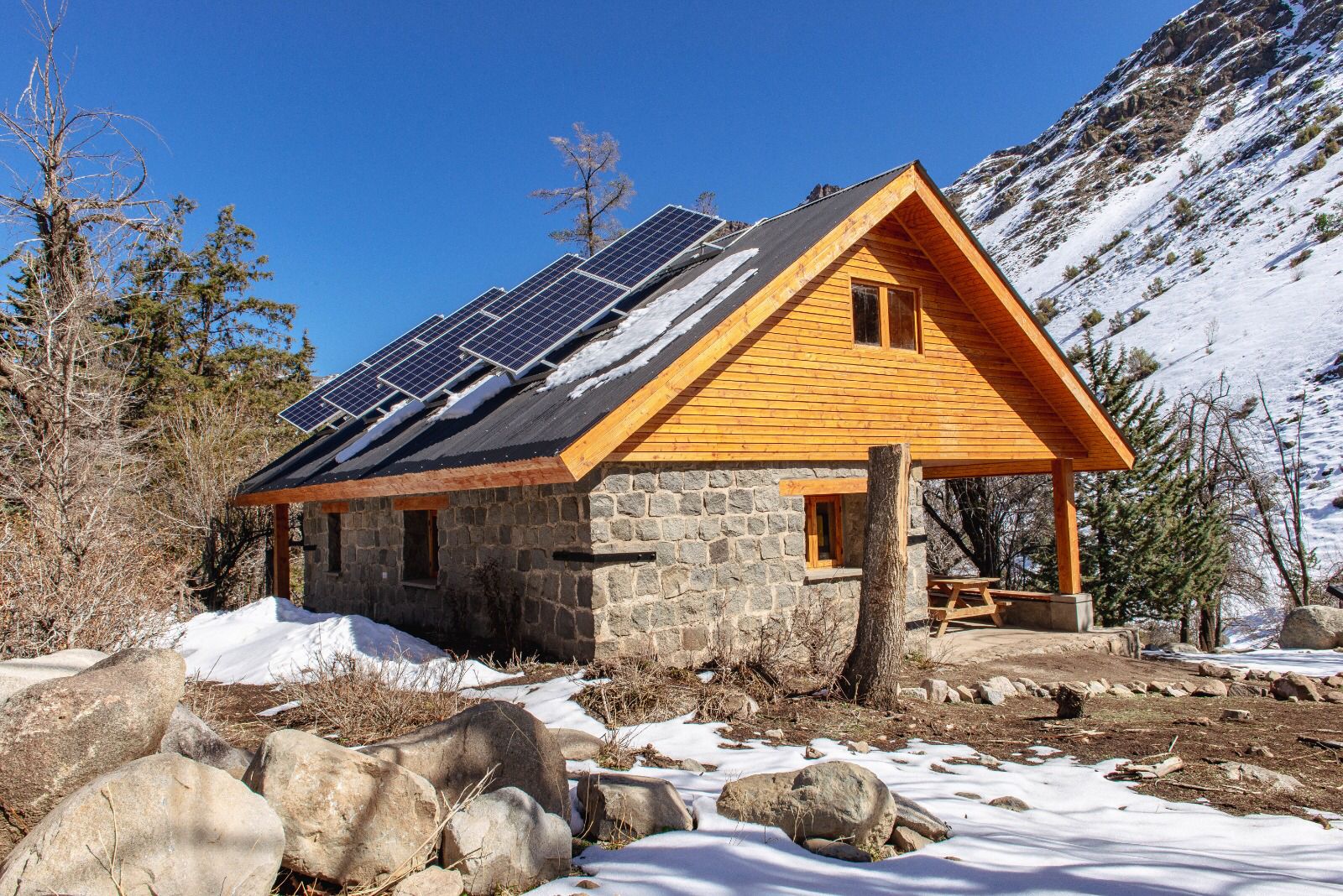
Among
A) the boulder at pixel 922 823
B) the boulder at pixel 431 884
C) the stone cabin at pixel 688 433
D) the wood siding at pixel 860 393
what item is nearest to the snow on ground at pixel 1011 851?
the boulder at pixel 922 823

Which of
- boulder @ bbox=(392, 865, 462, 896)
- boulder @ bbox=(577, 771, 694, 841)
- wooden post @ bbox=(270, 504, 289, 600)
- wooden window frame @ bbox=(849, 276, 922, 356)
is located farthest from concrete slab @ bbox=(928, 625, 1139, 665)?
wooden post @ bbox=(270, 504, 289, 600)

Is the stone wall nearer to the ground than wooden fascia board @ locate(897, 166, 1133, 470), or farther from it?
nearer to the ground

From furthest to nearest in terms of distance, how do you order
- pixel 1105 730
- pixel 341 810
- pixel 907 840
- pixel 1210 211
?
pixel 1210 211
pixel 1105 730
pixel 907 840
pixel 341 810

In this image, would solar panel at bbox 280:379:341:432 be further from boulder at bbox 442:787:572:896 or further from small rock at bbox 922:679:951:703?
boulder at bbox 442:787:572:896

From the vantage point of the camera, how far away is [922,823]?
13.8 ft

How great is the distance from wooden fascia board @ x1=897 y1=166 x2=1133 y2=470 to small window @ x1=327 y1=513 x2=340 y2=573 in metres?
9.39

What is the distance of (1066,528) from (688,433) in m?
7.25

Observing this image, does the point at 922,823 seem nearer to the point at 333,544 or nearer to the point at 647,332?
the point at 647,332

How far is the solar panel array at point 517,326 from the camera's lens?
10406 mm

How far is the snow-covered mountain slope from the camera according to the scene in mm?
29609

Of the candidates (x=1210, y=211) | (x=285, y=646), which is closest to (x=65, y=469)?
(x=285, y=646)

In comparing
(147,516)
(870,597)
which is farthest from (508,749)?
(147,516)

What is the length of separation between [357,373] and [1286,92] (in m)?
59.4

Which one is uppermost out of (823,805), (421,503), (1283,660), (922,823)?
(421,503)
